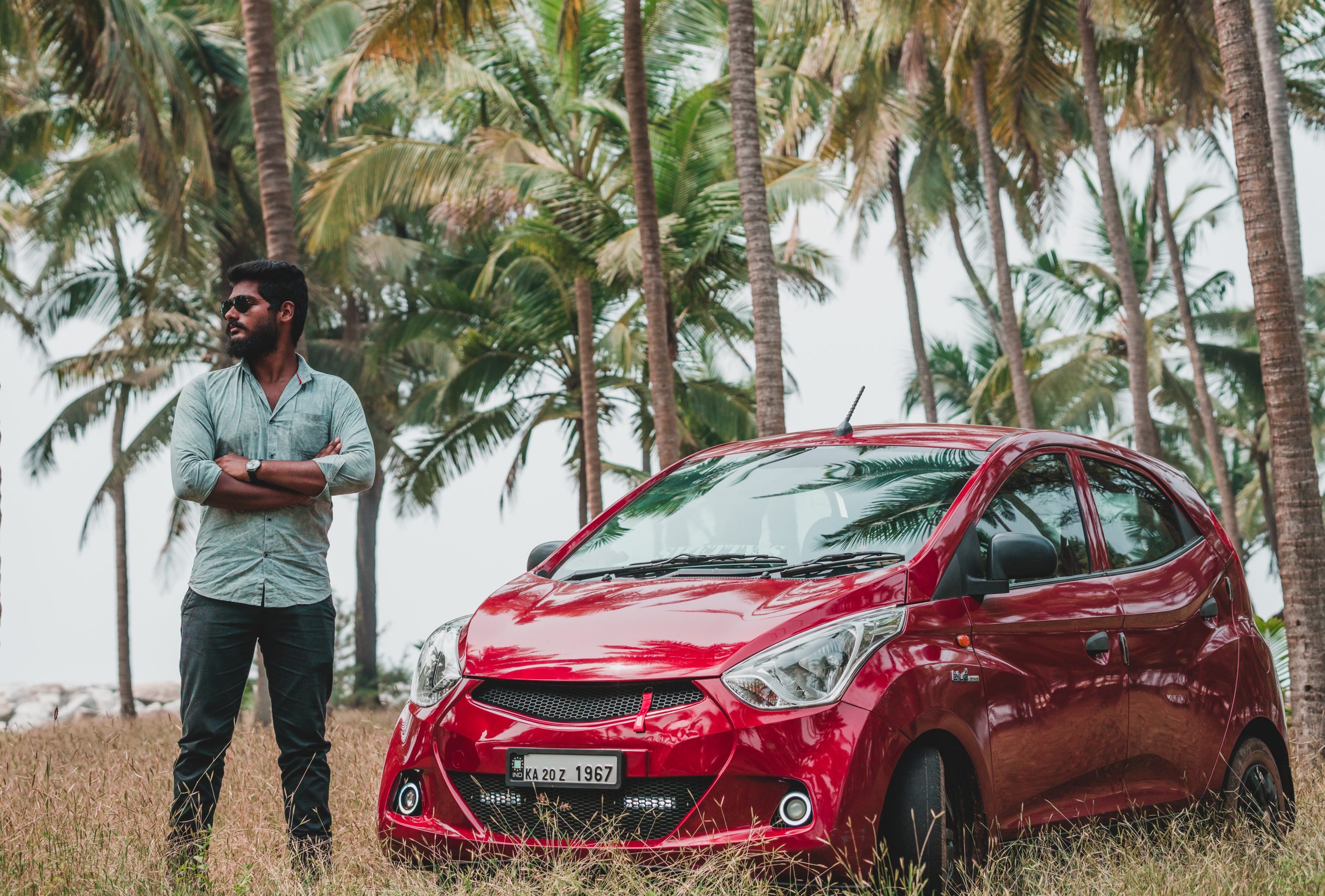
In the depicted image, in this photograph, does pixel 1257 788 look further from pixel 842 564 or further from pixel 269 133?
pixel 269 133

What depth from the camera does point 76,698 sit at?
3266 cm

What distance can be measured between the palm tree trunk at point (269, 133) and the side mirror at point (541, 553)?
5227 mm

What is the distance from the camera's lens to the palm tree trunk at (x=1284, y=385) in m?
8.57

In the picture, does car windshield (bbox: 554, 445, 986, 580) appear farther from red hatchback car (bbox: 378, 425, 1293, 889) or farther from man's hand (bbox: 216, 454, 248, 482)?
man's hand (bbox: 216, 454, 248, 482)

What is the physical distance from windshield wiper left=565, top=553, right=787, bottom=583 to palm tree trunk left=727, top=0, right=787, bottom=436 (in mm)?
6299

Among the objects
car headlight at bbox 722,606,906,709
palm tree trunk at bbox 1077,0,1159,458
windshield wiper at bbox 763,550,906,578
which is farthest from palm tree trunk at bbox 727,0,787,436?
palm tree trunk at bbox 1077,0,1159,458

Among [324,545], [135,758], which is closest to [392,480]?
[135,758]

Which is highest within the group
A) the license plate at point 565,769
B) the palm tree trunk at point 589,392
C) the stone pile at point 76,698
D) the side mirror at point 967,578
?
the palm tree trunk at point 589,392

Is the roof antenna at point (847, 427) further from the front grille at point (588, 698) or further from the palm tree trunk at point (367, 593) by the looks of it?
the palm tree trunk at point (367, 593)

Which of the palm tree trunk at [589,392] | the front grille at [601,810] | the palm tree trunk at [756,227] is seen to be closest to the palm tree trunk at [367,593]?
the palm tree trunk at [589,392]

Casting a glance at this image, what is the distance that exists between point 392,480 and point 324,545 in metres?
24.9

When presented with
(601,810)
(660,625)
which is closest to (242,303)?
(660,625)

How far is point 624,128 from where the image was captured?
18.6m

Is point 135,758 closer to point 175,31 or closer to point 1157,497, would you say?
point 1157,497
